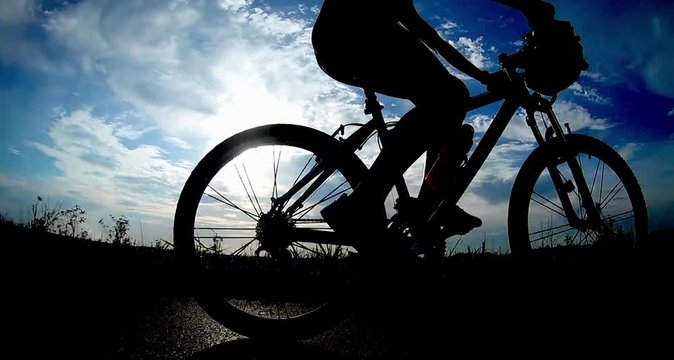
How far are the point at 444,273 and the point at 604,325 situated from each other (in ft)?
4.99

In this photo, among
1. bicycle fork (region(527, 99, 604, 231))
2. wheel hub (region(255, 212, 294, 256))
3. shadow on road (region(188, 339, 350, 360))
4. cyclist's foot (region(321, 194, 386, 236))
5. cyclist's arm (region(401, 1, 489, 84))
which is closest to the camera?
shadow on road (region(188, 339, 350, 360))

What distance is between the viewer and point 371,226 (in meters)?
2.07

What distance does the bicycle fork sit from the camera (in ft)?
9.27

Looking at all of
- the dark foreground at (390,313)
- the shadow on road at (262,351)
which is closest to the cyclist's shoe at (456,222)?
the dark foreground at (390,313)

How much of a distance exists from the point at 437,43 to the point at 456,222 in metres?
1.15

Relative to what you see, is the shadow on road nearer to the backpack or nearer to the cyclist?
the cyclist

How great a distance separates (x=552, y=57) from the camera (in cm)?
245

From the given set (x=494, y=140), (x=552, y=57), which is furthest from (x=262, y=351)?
(x=552, y=57)

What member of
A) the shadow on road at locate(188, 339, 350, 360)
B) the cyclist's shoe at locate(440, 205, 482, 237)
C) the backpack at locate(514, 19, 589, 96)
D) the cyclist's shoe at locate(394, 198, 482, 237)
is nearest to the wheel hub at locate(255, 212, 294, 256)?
the shadow on road at locate(188, 339, 350, 360)

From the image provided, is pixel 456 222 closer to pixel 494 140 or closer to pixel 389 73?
pixel 494 140

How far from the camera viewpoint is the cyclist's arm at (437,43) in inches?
83.4

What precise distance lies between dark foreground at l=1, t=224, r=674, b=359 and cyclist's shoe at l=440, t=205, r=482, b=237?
287mm

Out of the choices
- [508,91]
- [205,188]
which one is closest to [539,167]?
[508,91]

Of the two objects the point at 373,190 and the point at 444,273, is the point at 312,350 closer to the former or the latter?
the point at 373,190
